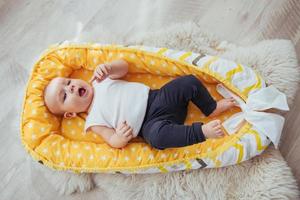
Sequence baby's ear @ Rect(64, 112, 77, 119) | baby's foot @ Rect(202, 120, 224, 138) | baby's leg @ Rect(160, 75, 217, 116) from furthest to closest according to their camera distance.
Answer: baby's ear @ Rect(64, 112, 77, 119), baby's leg @ Rect(160, 75, 217, 116), baby's foot @ Rect(202, 120, 224, 138)

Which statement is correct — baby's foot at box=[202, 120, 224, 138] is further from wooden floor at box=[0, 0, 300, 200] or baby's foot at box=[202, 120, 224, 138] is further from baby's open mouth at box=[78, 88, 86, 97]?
baby's open mouth at box=[78, 88, 86, 97]

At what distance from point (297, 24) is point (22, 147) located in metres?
1.22

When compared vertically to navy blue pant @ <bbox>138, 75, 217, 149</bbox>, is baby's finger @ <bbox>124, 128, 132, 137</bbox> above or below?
below

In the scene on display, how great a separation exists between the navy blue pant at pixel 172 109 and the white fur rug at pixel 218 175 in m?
0.16

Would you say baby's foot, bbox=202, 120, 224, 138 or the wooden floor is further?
the wooden floor

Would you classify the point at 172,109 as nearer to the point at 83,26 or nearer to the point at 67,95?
the point at 67,95

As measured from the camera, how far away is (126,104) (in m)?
1.34

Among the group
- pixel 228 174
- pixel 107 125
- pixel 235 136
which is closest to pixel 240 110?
pixel 235 136

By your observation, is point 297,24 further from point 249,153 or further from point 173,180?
point 173,180

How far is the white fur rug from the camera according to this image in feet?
3.90

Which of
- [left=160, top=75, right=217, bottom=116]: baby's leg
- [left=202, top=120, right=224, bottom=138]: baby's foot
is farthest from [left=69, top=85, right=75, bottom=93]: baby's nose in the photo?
[left=202, top=120, right=224, bottom=138]: baby's foot

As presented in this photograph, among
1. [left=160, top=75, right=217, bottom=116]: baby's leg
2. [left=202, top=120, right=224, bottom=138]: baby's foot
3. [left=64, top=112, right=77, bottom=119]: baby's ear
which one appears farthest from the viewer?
[left=64, top=112, right=77, bottom=119]: baby's ear

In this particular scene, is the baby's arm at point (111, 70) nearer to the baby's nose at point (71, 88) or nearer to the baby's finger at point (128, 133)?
the baby's nose at point (71, 88)

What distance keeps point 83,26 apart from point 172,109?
2.08 ft
